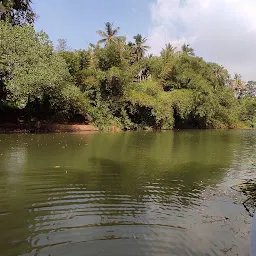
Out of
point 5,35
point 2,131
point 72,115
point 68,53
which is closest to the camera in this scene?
point 5,35

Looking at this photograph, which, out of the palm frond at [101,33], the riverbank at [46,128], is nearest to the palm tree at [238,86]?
the palm frond at [101,33]

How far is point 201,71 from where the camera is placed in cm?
3984

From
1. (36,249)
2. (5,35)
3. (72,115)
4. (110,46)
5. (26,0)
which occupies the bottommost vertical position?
(36,249)

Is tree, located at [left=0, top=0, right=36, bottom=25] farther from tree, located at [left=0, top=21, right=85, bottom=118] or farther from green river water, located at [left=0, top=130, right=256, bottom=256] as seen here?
green river water, located at [left=0, top=130, right=256, bottom=256]

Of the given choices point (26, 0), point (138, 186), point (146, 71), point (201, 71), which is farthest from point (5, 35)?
point (201, 71)

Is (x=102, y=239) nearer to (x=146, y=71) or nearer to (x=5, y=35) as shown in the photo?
(x=5, y=35)

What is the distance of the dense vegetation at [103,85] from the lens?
764 inches

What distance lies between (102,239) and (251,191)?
4440mm

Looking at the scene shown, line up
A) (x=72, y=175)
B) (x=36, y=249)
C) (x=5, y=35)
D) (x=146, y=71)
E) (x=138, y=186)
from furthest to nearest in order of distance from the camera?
1. (x=146, y=71)
2. (x=5, y=35)
3. (x=72, y=175)
4. (x=138, y=186)
5. (x=36, y=249)

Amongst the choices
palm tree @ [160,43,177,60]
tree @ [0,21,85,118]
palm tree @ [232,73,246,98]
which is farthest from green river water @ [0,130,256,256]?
palm tree @ [232,73,246,98]

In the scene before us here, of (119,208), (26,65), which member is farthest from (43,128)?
(119,208)

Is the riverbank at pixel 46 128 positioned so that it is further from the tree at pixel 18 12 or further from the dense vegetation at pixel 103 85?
the tree at pixel 18 12

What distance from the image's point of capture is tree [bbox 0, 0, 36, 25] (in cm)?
2345

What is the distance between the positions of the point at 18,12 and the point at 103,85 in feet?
33.2
